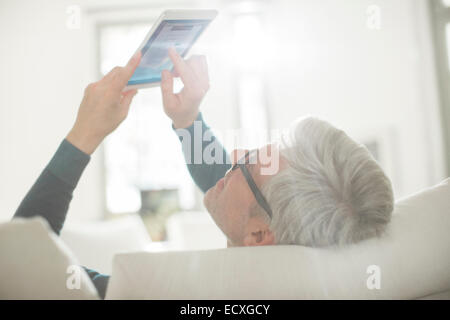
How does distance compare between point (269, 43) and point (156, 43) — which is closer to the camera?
point (156, 43)

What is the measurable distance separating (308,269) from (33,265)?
1.22 feet

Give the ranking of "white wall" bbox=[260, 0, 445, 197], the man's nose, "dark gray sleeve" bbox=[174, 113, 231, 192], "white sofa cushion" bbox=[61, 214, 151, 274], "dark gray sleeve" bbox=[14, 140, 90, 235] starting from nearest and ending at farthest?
"dark gray sleeve" bbox=[14, 140, 90, 235] < the man's nose < "dark gray sleeve" bbox=[174, 113, 231, 192] < "white sofa cushion" bbox=[61, 214, 151, 274] < "white wall" bbox=[260, 0, 445, 197]

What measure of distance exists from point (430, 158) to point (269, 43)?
5.72 ft

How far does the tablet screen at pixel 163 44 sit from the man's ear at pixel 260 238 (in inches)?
16.1

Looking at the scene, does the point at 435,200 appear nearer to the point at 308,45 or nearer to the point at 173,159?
the point at 308,45

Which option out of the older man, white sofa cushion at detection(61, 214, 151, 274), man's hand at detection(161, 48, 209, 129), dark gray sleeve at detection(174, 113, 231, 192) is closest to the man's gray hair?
the older man

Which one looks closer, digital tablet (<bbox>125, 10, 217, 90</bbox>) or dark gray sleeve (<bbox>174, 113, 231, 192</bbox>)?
digital tablet (<bbox>125, 10, 217, 90</bbox>)

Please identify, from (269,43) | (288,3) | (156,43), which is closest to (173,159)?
(269,43)

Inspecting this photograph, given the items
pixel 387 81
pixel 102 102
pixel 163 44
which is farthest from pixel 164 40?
pixel 387 81

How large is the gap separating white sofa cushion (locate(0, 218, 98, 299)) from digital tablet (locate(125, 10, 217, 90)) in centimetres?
39

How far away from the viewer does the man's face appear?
2.38ft

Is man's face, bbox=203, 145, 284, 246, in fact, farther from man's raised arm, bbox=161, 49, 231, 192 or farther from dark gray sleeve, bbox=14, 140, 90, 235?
dark gray sleeve, bbox=14, 140, 90, 235

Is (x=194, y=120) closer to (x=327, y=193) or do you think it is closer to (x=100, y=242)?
(x=327, y=193)

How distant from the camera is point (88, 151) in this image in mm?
643
